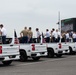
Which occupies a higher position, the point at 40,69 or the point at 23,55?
the point at 23,55

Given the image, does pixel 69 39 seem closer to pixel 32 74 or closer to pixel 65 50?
pixel 65 50

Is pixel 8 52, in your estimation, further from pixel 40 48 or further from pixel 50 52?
pixel 50 52

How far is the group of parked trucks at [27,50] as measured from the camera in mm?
15844

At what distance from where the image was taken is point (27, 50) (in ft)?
60.4

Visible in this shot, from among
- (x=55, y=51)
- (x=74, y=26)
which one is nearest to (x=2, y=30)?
(x=55, y=51)

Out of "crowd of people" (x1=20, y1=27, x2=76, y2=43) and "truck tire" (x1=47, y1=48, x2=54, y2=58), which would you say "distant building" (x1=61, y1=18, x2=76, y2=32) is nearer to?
"crowd of people" (x1=20, y1=27, x2=76, y2=43)

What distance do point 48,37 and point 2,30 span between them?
585 cm

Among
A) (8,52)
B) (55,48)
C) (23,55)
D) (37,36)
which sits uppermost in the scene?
(37,36)

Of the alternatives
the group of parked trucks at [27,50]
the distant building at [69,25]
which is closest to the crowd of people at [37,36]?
the group of parked trucks at [27,50]

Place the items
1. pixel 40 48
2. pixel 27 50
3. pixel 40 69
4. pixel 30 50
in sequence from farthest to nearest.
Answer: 1. pixel 40 48
2. pixel 30 50
3. pixel 27 50
4. pixel 40 69

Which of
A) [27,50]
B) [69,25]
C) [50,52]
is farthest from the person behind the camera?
[69,25]

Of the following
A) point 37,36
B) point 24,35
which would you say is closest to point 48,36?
point 37,36

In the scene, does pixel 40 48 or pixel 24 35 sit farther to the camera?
pixel 24 35

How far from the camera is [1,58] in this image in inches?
615
